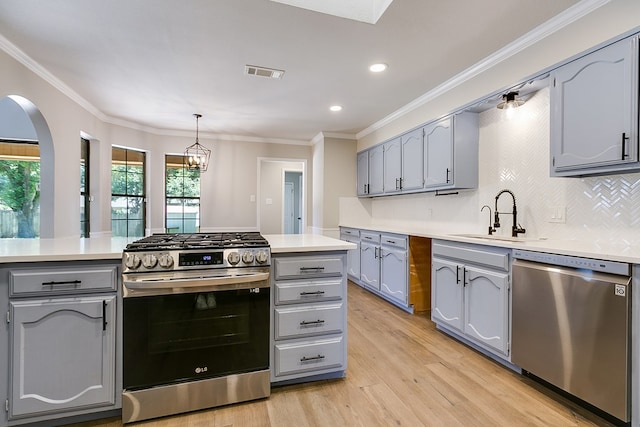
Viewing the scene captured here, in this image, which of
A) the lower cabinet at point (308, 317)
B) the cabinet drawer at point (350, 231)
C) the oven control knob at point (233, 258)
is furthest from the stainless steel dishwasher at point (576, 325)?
the cabinet drawer at point (350, 231)

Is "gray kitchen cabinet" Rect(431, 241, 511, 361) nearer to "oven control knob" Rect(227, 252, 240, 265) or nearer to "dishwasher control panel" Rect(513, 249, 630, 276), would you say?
"dishwasher control panel" Rect(513, 249, 630, 276)

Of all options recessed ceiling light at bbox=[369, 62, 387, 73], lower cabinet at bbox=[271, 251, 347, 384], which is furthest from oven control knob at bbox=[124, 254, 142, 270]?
recessed ceiling light at bbox=[369, 62, 387, 73]

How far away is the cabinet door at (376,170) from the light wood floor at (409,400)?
8.62 ft

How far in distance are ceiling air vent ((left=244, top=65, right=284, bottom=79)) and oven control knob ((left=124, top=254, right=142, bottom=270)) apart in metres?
2.10

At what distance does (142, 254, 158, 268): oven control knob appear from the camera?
167cm

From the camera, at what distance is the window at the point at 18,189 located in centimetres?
422

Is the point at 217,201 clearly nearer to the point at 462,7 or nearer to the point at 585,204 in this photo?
the point at 462,7

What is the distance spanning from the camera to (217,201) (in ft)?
18.8

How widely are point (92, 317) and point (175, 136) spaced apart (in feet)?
14.8

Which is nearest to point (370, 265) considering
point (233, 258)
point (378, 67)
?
point (378, 67)

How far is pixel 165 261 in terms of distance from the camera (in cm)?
171

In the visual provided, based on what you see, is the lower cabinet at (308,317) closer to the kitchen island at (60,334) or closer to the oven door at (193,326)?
the oven door at (193,326)

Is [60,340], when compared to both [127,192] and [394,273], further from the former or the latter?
[127,192]

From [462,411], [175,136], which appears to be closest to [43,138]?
[175,136]
